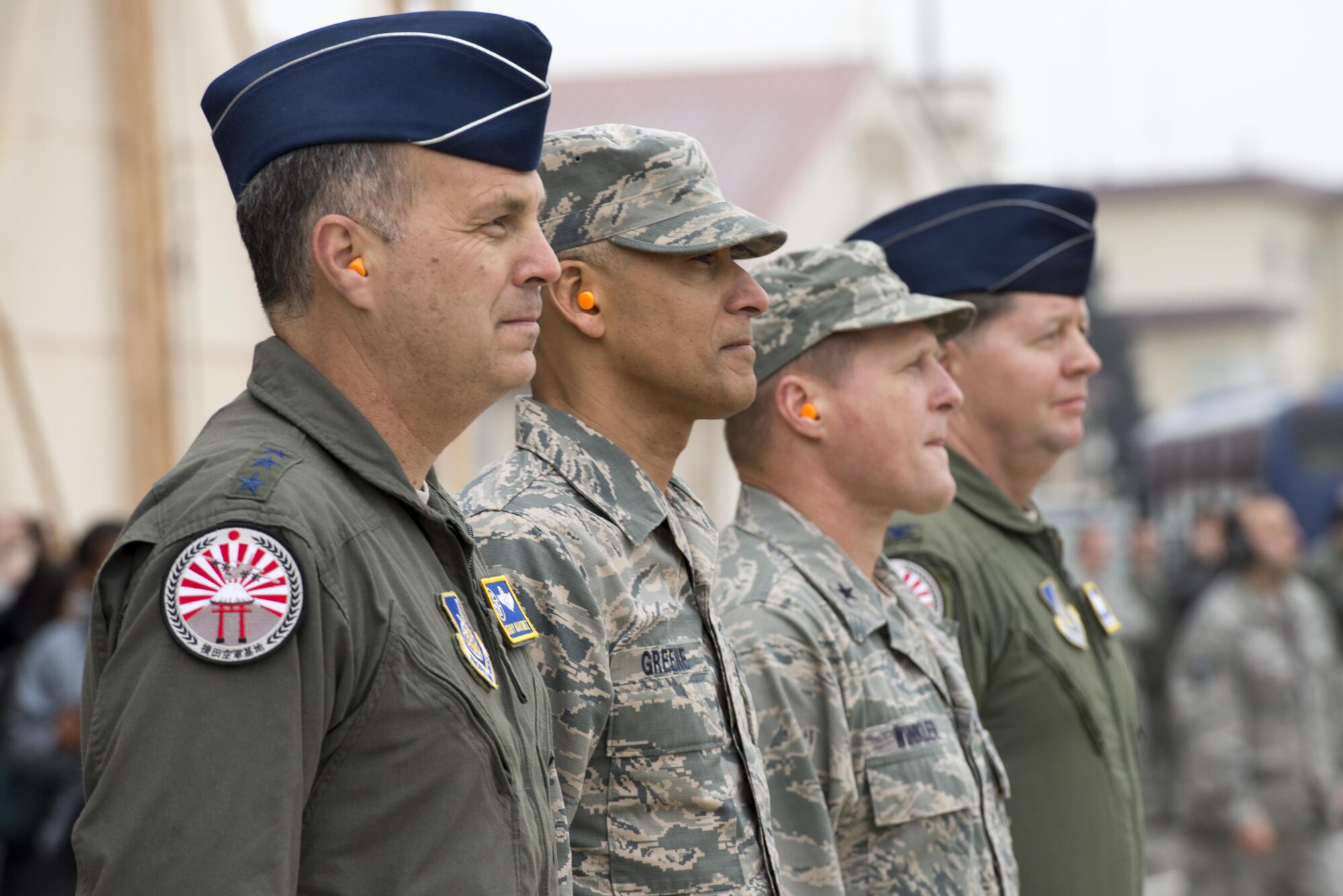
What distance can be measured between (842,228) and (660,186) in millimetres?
19329

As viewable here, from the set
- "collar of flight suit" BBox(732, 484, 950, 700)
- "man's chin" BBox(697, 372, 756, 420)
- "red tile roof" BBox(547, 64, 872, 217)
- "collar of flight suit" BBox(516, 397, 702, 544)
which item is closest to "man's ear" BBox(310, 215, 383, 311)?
"collar of flight suit" BBox(516, 397, 702, 544)

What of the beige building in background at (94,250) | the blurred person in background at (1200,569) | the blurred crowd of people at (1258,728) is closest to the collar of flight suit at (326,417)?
the beige building in background at (94,250)

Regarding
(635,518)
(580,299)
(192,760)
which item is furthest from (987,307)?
(192,760)

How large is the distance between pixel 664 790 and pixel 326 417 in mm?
748

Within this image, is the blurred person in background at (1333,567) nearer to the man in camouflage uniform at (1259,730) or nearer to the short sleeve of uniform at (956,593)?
the man in camouflage uniform at (1259,730)

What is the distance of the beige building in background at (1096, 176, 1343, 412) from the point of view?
4625 centimetres

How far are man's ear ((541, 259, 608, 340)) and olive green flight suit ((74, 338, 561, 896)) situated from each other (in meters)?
0.66

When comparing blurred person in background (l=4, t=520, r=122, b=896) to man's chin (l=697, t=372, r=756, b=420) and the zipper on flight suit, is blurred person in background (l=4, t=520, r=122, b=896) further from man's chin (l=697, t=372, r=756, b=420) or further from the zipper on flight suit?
man's chin (l=697, t=372, r=756, b=420)

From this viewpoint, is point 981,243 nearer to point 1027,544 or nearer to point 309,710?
point 1027,544

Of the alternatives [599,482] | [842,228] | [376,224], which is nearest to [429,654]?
[376,224]

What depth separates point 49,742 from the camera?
5.32 metres

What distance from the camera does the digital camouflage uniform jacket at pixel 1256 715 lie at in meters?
7.10

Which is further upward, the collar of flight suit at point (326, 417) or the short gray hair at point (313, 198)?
the short gray hair at point (313, 198)

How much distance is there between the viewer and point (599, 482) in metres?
2.35
